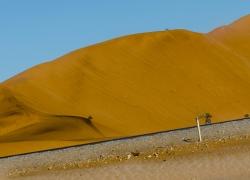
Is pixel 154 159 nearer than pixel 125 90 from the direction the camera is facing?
Yes

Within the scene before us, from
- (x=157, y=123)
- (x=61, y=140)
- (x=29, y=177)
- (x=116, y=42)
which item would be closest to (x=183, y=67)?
(x=116, y=42)

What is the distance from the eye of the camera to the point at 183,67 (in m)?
74.5

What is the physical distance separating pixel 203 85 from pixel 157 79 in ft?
14.8

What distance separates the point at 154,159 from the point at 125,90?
4251cm

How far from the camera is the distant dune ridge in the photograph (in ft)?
163

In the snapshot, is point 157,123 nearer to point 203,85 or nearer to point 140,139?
point 203,85


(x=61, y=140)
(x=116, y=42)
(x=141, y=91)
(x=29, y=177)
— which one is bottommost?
(x=29, y=177)

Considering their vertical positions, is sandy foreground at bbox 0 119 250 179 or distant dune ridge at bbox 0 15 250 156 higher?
distant dune ridge at bbox 0 15 250 156

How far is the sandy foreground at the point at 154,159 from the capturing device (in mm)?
22359

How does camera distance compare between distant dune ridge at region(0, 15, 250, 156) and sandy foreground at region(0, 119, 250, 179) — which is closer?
sandy foreground at region(0, 119, 250, 179)

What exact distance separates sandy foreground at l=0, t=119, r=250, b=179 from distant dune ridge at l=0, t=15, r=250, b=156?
45.7ft

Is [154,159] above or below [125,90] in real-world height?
below

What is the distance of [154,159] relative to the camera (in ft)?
80.6

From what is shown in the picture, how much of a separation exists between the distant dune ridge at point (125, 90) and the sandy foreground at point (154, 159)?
549 inches
